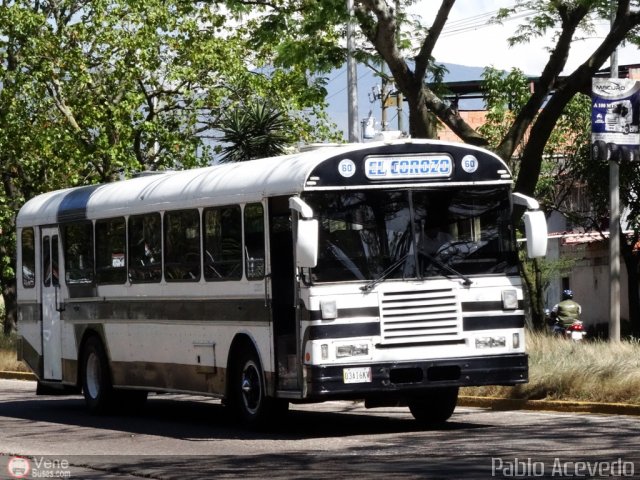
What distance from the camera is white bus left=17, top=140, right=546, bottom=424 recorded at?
15070mm

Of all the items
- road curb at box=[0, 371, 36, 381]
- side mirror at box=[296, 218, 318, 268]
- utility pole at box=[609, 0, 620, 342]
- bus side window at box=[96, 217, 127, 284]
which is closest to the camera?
side mirror at box=[296, 218, 318, 268]

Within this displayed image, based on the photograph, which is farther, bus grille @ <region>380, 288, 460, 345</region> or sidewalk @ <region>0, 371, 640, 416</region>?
sidewalk @ <region>0, 371, 640, 416</region>

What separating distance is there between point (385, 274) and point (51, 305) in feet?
26.3

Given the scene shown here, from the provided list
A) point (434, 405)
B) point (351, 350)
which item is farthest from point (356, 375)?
point (434, 405)

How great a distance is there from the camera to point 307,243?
1461cm

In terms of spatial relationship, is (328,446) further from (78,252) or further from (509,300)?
(78,252)

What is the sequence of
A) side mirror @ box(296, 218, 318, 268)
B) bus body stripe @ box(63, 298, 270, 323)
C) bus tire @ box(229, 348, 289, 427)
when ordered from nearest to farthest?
1. side mirror @ box(296, 218, 318, 268)
2. bus tire @ box(229, 348, 289, 427)
3. bus body stripe @ box(63, 298, 270, 323)

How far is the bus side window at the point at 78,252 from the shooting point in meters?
20.6

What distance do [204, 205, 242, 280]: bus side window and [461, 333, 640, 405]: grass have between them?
388 centimetres

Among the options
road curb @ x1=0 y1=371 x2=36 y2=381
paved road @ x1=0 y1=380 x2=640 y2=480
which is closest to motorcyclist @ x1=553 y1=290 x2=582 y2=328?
road curb @ x1=0 y1=371 x2=36 y2=381

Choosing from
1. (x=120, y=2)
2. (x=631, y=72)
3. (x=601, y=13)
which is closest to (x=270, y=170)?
(x=601, y=13)

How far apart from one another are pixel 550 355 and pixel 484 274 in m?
3.83

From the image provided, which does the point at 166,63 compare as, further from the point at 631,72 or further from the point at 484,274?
the point at 631,72

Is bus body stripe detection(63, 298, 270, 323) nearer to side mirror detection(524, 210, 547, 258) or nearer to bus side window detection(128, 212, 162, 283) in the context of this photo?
bus side window detection(128, 212, 162, 283)
